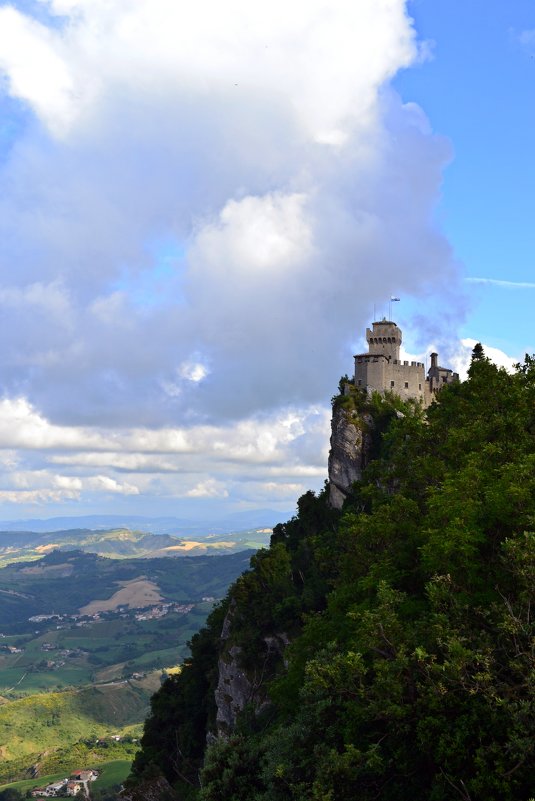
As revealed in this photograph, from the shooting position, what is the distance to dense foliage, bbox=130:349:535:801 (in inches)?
1031

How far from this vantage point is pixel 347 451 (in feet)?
299

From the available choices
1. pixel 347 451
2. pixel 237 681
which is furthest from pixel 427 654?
pixel 347 451

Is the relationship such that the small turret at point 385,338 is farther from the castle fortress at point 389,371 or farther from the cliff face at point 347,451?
the cliff face at point 347,451

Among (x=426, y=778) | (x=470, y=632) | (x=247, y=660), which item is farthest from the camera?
(x=247, y=660)

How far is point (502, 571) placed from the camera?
3453 cm

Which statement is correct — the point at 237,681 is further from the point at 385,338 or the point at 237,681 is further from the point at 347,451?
the point at 385,338

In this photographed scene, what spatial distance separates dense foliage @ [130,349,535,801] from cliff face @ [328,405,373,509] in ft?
98.5

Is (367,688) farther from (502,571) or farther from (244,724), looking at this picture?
(244,724)

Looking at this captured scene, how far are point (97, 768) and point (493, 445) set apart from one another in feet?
648

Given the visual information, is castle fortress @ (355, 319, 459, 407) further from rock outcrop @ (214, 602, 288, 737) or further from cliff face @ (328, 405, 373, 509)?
rock outcrop @ (214, 602, 288, 737)

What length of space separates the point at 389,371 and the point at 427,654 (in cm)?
7167

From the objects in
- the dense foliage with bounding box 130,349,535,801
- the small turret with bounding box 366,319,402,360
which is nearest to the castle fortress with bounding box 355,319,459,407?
the small turret with bounding box 366,319,402,360

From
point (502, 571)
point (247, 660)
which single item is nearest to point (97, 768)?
point (247, 660)

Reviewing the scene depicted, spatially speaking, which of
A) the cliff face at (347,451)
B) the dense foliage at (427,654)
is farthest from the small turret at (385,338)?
the dense foliage at (427,654)
